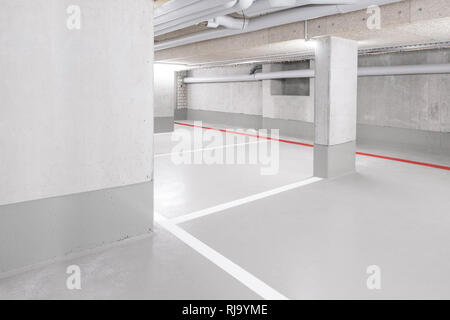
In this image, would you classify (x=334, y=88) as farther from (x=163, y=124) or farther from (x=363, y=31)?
(x=163, y=124)

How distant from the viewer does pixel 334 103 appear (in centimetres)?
566

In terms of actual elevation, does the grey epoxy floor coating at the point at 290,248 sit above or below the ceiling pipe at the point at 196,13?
below

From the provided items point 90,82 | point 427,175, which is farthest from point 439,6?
point 90,82

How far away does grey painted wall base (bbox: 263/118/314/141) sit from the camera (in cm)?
1055

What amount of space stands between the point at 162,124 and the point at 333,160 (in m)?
6.53

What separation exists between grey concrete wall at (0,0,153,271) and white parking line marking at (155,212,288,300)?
0.30 meters

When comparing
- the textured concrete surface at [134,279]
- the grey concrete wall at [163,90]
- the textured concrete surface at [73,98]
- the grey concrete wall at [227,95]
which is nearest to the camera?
the textured concrete surface at [134,279]

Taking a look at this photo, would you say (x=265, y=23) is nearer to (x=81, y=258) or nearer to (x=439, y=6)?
(x=439, y=6)

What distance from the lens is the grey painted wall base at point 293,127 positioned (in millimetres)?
10547

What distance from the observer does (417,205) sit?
14.3 feet

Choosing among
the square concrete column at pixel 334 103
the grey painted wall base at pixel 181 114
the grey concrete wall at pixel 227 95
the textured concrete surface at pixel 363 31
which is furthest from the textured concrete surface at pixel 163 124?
the square concrete column at pixel 334 103

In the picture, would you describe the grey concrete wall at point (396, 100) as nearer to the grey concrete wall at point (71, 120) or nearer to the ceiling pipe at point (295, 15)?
the ceiling pipe at point (295, 15)

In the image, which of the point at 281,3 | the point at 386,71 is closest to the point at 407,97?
the point at 386,71

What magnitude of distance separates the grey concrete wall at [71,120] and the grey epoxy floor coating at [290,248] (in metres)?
0.30
